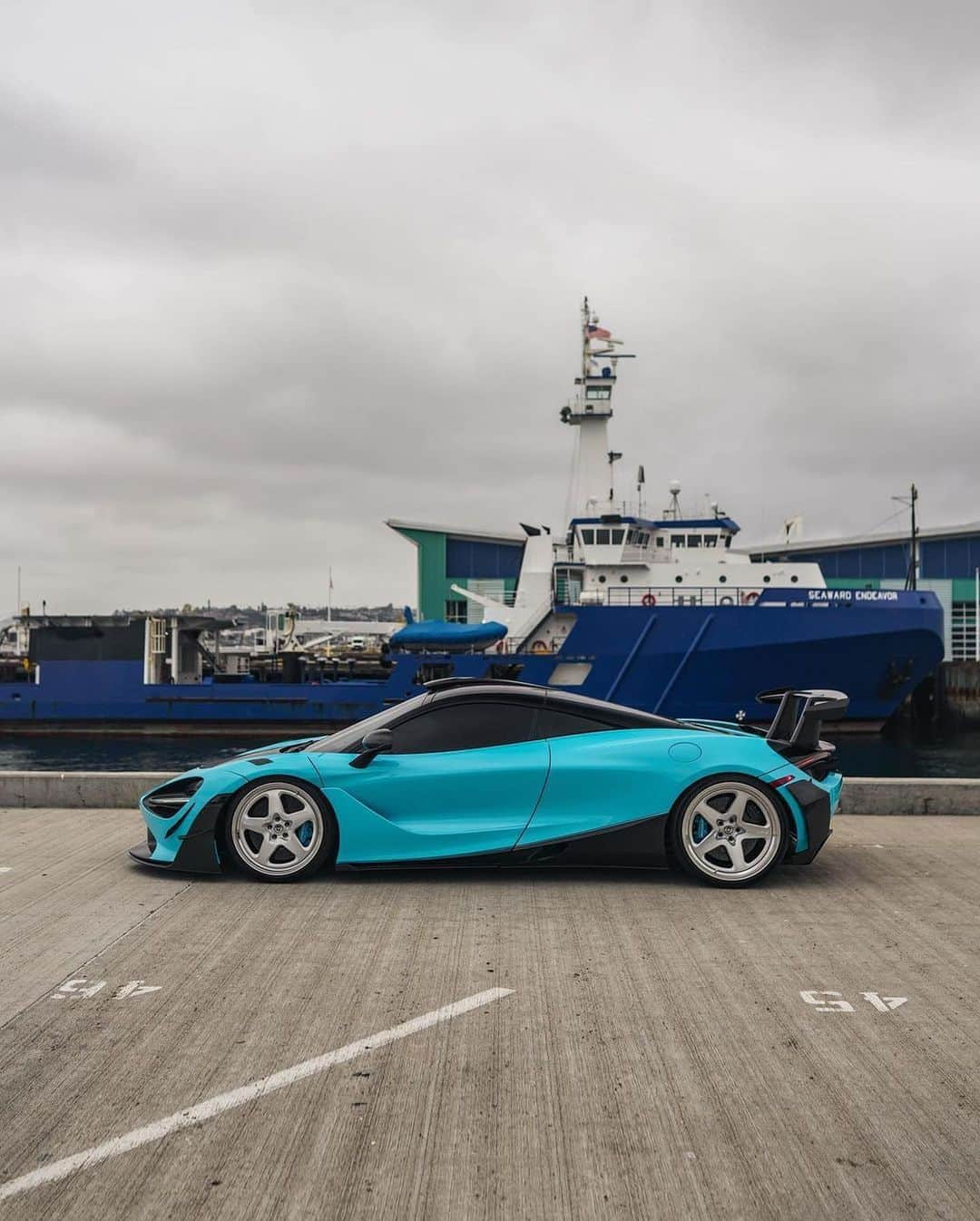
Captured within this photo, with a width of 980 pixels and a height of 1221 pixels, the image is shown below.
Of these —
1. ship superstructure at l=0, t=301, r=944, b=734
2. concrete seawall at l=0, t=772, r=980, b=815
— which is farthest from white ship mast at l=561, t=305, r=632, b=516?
concrete seawall at l=0, t=772, r=980, b=815

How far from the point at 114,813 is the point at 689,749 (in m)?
4.68

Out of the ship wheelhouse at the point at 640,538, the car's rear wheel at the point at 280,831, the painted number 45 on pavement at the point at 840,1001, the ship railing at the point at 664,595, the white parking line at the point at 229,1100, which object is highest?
the ship wheelhouse at the point at 640,538

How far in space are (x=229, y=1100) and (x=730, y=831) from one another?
10.7 feet

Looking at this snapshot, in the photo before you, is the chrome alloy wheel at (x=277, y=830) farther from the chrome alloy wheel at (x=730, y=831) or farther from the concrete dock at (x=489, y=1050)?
the chrome alloy wheel at (x=730, y=831)

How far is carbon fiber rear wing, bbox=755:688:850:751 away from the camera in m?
5.72

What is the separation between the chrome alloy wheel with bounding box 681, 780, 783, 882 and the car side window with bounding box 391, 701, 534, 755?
1.03 m

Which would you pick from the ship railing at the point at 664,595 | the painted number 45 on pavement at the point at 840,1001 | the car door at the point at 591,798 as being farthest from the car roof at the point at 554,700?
the ship railing at the point at 664,595

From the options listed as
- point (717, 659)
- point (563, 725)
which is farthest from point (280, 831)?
point (717, 659)

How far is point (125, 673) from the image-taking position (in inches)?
1224

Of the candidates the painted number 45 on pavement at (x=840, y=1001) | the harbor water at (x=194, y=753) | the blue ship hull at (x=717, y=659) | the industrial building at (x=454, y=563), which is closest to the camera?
the painted number 45 on pavement at (x=840, y=1001)

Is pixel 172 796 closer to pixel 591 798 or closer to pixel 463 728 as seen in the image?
pixel 463 728

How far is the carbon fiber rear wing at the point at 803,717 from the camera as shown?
5.72 m

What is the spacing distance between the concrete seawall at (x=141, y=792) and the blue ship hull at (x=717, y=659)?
60.1ft

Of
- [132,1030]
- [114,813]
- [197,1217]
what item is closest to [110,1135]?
[197,1217]
